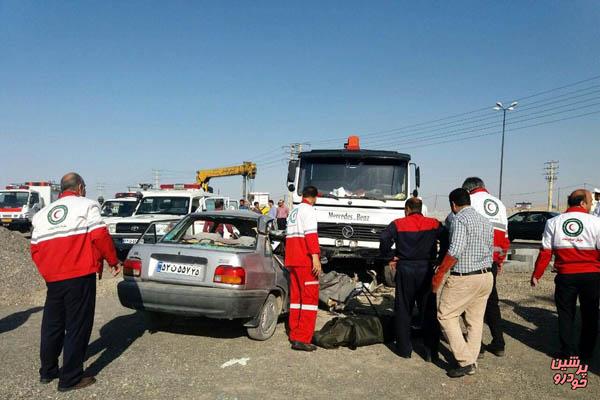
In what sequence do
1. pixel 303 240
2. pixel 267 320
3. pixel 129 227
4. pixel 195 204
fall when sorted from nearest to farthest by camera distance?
pixel 303 240 < pixel 267 320 < pixel 129 227 < pixel 195 204

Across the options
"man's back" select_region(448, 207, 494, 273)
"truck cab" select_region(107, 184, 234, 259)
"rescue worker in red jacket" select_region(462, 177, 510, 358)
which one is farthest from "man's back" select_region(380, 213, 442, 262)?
"truck cab" select_region(107, 184, 234, 259)

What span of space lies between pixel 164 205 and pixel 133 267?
7670mm

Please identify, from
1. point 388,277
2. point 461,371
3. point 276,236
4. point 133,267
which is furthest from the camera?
point 388,277

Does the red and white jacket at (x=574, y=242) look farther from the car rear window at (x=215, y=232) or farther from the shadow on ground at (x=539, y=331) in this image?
the car rear window at (x=215, y=232)

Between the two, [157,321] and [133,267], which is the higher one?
[133,267]

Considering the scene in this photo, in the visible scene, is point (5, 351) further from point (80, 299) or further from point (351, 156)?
point (351, 156)

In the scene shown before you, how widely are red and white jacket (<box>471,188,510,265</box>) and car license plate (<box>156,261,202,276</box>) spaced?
320 centimetres

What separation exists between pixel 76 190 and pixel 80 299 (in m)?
1.00

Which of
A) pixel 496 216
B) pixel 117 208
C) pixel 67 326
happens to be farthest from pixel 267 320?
pixel 117 208

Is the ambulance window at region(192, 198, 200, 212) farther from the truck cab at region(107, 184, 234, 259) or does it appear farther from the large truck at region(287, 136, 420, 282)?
the large truck at region(287, 136, 420, 282)

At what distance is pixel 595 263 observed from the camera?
16.3 feet

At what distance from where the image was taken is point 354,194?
8938 mm

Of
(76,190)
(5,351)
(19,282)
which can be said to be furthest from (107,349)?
(19,282)

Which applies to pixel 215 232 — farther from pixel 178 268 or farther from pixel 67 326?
pixel 67 326
